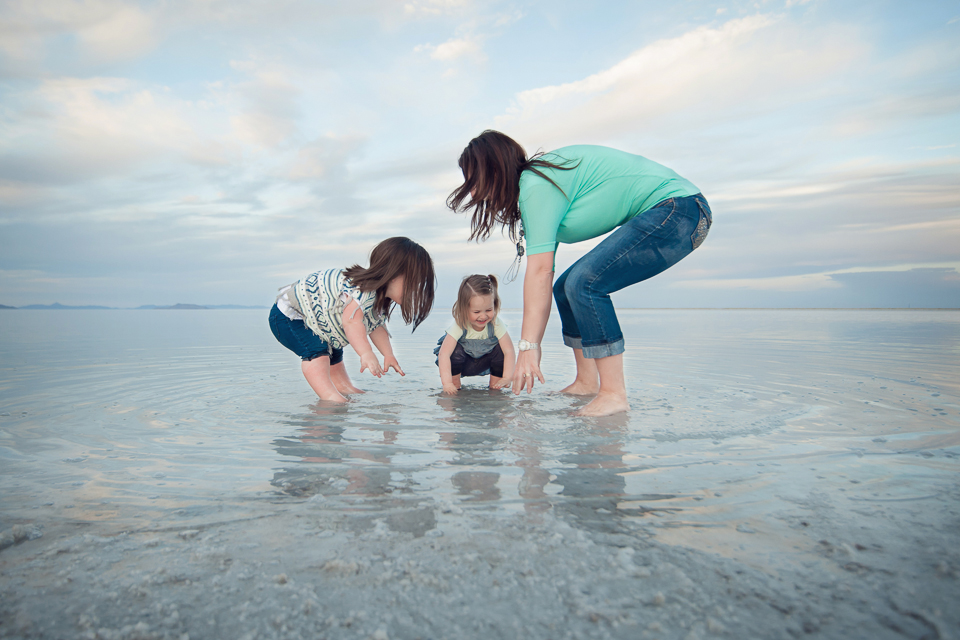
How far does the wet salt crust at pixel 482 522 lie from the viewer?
3.45 ft

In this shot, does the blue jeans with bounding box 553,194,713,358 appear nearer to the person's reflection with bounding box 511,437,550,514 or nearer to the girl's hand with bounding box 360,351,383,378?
the person's reflection with bounding box 511,437,550,514

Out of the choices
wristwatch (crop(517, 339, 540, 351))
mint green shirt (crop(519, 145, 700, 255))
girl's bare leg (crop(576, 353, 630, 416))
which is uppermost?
mint green shirt (crop(519, 145, 700, 255))

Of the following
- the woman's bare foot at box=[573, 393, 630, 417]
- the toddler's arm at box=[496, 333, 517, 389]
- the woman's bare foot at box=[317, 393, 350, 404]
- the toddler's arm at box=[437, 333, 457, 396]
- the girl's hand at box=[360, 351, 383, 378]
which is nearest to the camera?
the woman's bare foot at box=[573, 393, 630, 417]

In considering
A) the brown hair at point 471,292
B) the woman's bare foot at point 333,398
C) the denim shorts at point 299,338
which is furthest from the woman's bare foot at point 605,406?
the denim shorts at point 299,338

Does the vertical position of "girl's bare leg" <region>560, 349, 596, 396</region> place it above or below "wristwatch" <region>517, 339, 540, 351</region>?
below

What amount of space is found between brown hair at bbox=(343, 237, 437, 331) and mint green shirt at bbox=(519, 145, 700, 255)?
111cm

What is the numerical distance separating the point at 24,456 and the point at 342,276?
227 cm

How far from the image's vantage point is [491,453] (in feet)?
7.45

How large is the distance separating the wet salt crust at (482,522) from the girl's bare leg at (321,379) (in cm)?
53

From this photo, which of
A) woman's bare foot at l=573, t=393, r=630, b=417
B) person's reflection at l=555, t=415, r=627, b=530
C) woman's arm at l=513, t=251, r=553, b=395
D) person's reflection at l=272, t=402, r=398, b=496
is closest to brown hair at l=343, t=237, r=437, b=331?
woman's arm at l=513, t=251, r=553, b=395

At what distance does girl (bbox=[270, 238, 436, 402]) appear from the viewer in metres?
3.90

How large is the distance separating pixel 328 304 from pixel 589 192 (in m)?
2.20

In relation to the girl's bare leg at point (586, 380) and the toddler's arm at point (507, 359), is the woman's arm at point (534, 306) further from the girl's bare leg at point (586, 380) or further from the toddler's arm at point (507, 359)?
the toddler's arm at point (507, 359)

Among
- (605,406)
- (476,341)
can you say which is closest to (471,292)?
(476,341)
